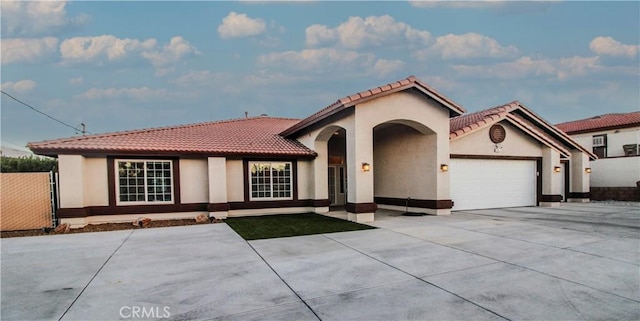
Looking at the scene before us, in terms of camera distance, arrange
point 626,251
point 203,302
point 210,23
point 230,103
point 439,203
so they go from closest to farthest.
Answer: point 203,302, point 626,251, point 439,203, point 210,23, point 230,103

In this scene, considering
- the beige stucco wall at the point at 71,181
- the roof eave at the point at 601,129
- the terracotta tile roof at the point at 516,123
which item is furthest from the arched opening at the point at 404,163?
the roof eave at the point at 601,129

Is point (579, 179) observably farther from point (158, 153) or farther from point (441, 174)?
point (158, 153)

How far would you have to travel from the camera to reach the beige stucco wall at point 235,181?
39.2 ft

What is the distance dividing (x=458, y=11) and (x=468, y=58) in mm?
7968

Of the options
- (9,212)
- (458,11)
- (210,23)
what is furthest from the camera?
(210,23)

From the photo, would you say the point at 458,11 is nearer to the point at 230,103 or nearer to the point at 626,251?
the point at 626,251

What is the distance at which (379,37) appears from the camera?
23.8 m

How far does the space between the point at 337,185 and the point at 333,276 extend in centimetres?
1152

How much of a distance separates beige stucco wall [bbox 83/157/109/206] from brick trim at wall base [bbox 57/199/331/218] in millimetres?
233

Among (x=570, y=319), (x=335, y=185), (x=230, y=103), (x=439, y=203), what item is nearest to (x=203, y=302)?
(x=570, y=319)

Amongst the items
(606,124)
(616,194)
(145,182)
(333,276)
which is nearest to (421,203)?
(333,276)

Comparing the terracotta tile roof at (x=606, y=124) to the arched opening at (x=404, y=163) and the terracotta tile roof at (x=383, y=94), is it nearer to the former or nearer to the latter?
the terracotta tile roof at (x=383, y=94)

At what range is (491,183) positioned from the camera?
45.2 feet

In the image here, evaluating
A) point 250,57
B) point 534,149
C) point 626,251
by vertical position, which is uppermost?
point 250,57
